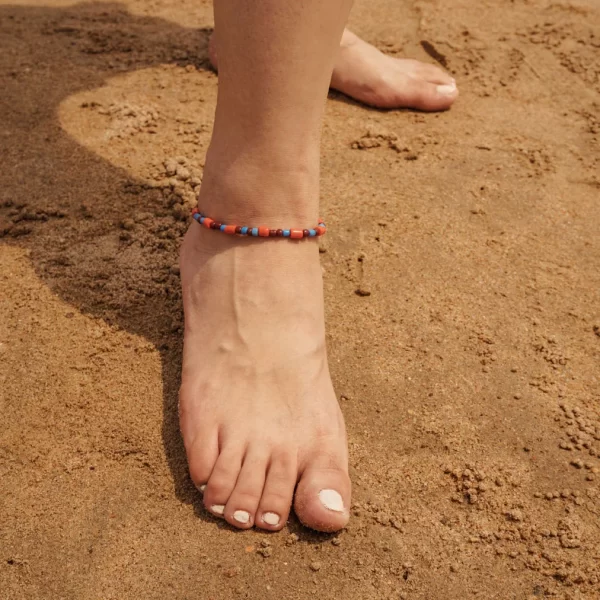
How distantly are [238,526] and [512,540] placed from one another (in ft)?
1.51

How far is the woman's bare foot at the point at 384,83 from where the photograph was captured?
2.18 metres

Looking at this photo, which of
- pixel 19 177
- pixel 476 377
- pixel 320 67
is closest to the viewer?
pixel 320 67

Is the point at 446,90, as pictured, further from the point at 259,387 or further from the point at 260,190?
the point at 259,387

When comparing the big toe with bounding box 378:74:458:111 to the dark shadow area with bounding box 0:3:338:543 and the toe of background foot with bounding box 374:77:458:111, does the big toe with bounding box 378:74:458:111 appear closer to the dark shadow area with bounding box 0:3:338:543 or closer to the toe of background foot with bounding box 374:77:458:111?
the toe of background foot with bounding box 374:77:458:111

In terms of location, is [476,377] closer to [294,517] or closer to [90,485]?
[294,517]

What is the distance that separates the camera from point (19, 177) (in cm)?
175

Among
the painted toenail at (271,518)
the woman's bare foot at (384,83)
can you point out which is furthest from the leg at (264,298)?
the woman's bare foot at (384,83)

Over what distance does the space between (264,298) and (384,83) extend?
116cm

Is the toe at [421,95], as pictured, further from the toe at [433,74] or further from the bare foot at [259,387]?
the bare foot at [259,387]

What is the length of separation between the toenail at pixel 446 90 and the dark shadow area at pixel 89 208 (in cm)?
81

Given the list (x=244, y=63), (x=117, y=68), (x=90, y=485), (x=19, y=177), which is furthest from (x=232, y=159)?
(x=117, y=68)

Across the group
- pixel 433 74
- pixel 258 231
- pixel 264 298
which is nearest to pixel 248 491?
pixel 264 298

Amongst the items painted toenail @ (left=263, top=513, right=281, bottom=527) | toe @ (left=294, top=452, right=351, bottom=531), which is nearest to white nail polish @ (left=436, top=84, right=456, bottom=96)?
toe @ (left=294, top=452, right=351, bottom=531)

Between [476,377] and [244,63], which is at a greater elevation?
[244,63]
